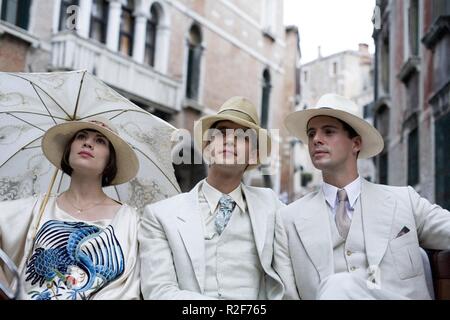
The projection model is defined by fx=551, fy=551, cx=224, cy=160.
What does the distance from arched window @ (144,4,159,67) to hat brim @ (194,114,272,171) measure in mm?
10279

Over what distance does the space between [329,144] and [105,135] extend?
1.08 metres

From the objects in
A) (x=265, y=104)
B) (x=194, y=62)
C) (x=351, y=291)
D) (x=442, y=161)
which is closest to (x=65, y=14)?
(x=194, y=62)

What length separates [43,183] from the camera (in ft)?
10.5

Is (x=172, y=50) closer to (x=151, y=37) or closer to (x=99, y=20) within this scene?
→ (x=151, y=37)

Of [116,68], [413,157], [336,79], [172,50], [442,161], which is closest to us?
[442,161]

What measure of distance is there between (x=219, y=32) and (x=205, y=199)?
13046 mm

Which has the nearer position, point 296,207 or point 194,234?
point 194,234

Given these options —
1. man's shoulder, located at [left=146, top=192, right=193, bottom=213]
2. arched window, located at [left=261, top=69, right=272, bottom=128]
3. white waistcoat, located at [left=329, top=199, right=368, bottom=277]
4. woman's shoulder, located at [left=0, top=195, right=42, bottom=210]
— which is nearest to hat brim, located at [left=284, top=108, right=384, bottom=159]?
white waistcoat, located at [left=329, top=199, right=368, bottom=277]

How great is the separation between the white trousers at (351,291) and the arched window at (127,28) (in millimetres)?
10602

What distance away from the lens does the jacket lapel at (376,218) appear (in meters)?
2.34

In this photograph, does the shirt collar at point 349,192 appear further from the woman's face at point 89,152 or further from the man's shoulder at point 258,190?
the woman's face at point 89,152

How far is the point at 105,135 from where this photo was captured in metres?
2.70

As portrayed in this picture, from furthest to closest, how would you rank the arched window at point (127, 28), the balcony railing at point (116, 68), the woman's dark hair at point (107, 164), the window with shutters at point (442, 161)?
the arched window at point (127, 28) < the balcony railing at point (116, 68) < the window with shutters at point (442, 161) < the woman's dark hair at point (107, 164)

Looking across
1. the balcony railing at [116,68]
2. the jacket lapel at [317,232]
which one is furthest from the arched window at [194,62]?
the jacket lapel at [317,232]
